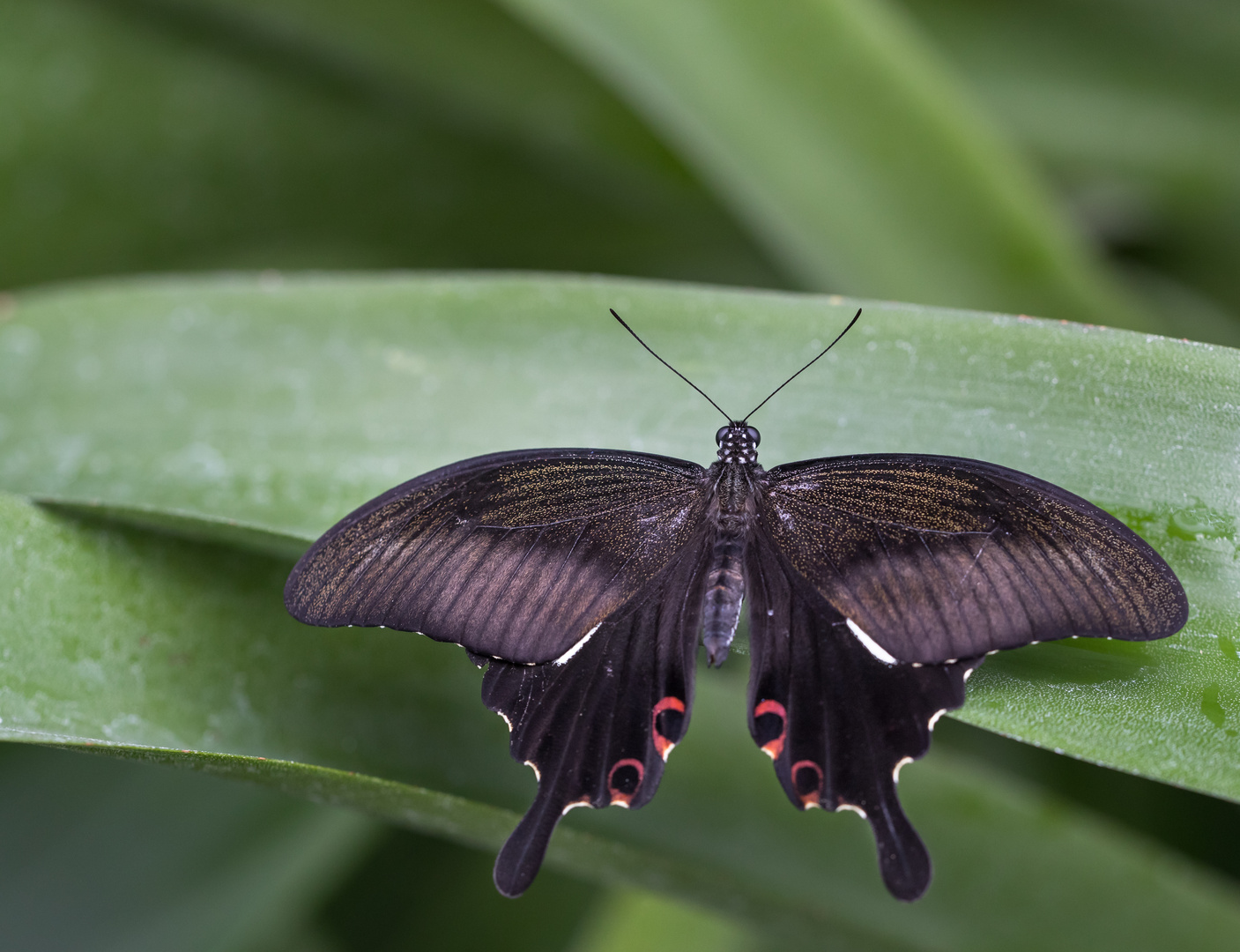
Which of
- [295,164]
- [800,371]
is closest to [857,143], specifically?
[800,371]

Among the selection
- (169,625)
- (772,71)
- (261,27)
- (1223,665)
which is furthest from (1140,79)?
(169,625)

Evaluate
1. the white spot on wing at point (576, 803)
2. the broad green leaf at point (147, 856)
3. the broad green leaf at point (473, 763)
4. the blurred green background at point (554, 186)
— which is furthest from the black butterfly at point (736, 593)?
the broad green leaf at point (147, 856)

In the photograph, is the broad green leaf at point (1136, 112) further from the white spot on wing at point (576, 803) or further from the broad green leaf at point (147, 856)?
the broad green leaf at point (147, 856)

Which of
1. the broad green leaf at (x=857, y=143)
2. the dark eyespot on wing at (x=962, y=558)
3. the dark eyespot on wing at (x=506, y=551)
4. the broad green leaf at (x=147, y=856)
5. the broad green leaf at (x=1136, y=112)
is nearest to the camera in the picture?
the dark eyespot on wing at (x=962, y=558)

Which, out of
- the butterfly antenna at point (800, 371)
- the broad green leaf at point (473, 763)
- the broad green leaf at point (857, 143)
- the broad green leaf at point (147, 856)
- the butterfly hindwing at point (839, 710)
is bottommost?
the broad green leaf at point (147, 856)

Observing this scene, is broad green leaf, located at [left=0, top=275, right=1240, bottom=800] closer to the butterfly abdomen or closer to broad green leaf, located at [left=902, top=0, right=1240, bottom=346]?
the butterfly abdomen

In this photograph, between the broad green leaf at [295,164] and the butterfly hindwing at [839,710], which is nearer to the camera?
the butterfly hindwing at [839,710]
